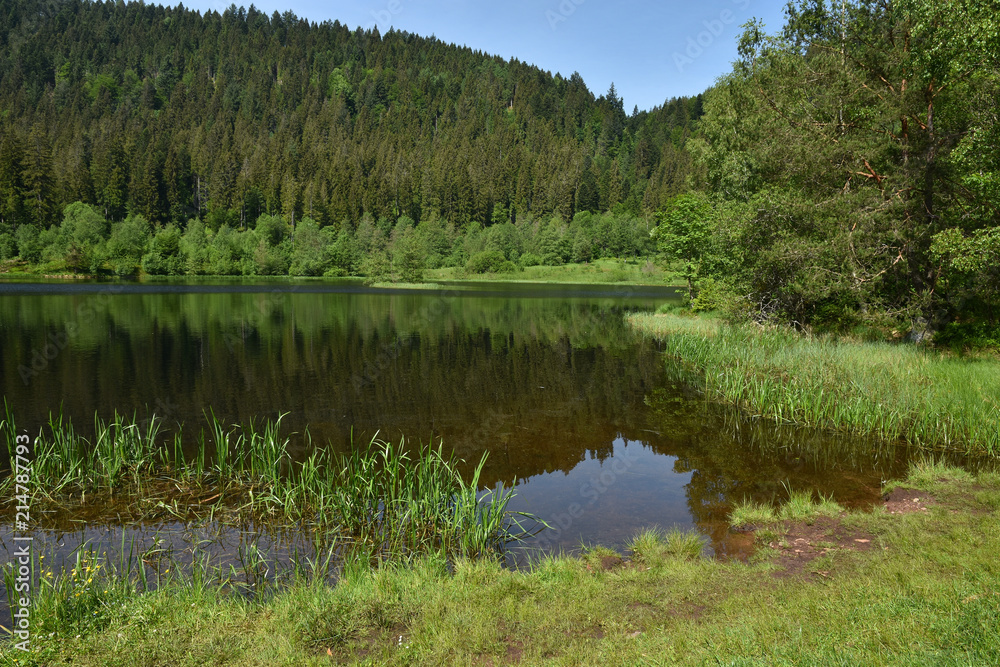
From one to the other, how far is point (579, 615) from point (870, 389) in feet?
42.0

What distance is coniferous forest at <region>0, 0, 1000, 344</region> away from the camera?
19.6 metres

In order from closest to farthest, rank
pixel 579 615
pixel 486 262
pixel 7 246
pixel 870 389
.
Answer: pixel 579 615, pixel 870 389, pixel 7 246, pixel 486 262

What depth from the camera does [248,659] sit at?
4914 mm

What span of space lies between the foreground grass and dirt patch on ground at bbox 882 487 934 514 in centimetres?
159

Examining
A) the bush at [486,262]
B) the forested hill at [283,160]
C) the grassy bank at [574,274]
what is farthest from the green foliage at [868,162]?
the forested hill at [283,160]

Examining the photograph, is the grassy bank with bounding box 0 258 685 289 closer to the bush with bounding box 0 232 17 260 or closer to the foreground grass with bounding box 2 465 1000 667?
the bush with bounding box 0 232 17 260

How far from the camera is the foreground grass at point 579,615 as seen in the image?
457 centimetres

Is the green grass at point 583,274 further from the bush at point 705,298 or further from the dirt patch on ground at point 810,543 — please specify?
the dirt patch on ground at point 810,543

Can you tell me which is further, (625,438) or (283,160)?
(283,160)

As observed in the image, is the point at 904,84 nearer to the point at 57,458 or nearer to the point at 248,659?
the point at 248,659

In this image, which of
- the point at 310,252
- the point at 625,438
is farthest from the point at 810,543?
the point at 310,252

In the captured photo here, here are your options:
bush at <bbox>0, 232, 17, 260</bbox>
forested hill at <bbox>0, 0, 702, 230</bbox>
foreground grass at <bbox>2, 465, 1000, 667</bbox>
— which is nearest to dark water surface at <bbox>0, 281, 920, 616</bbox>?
foreground grass at <bbox>2, 465, 1000, 667</bbox>

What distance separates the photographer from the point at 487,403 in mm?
18312

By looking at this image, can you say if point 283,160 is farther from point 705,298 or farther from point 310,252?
point 705,298
